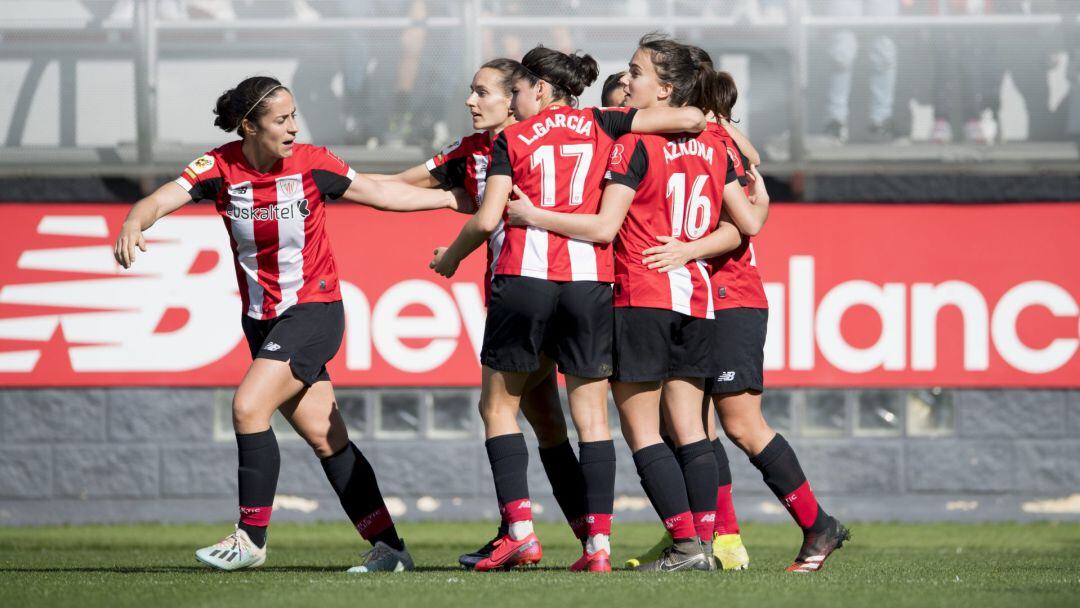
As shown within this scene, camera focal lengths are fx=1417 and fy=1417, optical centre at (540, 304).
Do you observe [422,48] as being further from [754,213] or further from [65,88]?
[754,213]

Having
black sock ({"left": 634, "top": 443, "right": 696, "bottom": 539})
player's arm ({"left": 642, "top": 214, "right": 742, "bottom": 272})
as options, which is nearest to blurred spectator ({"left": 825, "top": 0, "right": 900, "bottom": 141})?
player's arm ({"left": 642, "top": 214, "right": 742, "bottom": 272})

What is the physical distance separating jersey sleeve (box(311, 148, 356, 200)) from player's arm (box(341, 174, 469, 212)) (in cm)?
3

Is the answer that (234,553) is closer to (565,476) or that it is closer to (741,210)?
(565,476)

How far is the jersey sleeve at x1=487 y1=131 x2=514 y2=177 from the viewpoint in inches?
195

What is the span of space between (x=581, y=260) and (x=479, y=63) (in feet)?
12.8

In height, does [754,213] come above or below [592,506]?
above

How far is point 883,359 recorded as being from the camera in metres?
8.58

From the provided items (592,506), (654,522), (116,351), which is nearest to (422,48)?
(116,351)

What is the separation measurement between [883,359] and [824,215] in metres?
0.94

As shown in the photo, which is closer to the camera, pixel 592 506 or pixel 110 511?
pixel 592 506

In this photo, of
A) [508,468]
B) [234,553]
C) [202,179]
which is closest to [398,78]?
[202,179]

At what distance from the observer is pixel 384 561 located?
5363 millimetres

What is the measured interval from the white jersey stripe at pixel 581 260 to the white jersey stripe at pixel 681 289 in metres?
0.29

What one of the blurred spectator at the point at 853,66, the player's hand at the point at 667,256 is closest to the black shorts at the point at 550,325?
the player's hand at the point at 667,256
